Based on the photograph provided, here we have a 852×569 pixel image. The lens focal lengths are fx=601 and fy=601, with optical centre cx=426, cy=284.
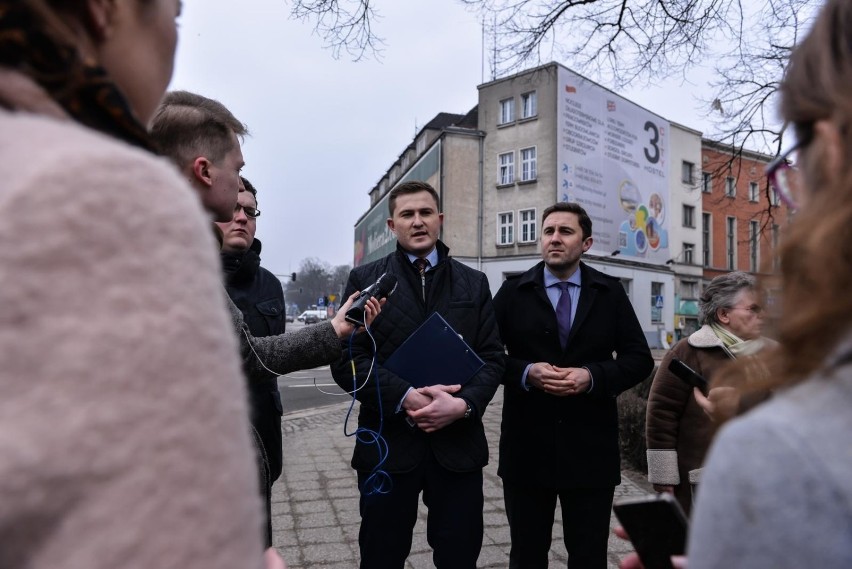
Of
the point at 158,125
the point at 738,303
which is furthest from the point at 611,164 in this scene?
the point at 158,125

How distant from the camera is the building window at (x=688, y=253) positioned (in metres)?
35.1

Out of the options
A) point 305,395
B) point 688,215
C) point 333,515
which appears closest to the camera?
point 333,515

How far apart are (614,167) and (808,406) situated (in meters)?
31.0

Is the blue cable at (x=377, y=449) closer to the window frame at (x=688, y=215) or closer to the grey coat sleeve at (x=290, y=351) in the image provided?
the grey coat sleeve at (x=290, y=351)

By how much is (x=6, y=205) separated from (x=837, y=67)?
93 centimetres

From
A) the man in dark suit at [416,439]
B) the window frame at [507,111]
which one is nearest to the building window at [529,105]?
the window frame at [507,111]

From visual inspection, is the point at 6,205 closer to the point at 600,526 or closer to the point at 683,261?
the point at 600,526

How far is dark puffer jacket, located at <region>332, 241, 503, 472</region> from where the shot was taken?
2896 millimetres

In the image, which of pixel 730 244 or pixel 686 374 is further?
pixel 730 244

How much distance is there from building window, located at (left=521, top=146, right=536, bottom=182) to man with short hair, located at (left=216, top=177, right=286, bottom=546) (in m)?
Answer: 26.5

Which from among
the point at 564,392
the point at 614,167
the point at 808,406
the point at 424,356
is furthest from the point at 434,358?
the point at 614,167

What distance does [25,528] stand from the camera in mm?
518

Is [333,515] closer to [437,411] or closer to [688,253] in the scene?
[437,411]

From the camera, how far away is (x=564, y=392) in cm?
318
